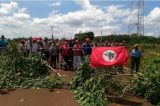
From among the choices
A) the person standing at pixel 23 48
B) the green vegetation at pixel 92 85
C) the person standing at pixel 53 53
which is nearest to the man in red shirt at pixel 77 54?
the person standing at pixel 53 53

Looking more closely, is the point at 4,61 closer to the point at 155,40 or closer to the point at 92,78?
the point at 92,78

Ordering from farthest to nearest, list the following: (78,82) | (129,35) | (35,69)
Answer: (129,35), (35,69), (78,82)

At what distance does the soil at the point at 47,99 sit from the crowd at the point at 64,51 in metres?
4.57

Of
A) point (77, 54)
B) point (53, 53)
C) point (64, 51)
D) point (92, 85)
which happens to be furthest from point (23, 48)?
point (92, 85)

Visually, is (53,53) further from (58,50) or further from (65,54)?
(65,54)

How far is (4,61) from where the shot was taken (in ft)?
64.8

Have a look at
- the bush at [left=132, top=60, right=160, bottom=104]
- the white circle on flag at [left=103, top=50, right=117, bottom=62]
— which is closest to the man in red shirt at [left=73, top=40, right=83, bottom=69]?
the white circle on flag at [left=103, top=50, right=117, bottom=62]

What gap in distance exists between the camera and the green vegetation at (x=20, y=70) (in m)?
18.0

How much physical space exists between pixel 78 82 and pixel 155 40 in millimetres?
59727

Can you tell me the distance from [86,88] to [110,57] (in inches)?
59.5

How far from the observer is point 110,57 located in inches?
648

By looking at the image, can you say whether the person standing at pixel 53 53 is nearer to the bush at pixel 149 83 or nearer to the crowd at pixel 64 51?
the crowd at pixel 64 51

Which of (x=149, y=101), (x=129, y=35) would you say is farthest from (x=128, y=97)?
(x=129, y=35)

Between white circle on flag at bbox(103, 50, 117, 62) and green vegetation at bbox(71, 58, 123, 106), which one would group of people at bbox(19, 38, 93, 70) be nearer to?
green vegetation at bbox(71, 58, 123, 106)
